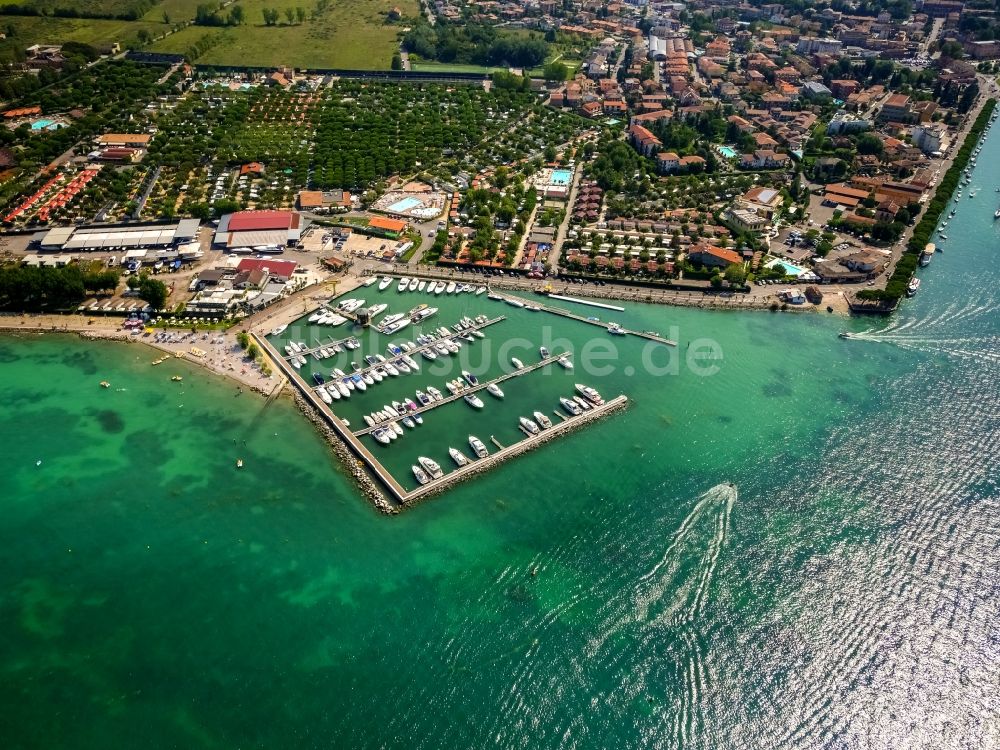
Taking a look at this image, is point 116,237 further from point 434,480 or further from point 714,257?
point 714,257

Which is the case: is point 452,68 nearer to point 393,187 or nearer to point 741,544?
point 393,187

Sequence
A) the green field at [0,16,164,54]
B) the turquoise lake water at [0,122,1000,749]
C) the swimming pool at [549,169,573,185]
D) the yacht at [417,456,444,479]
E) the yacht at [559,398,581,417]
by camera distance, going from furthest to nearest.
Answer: the green field at [0,16,164,54] → the swimming pool at [549,169,573,185] → the yacht at [559,398,581,417] → the yacht at [417,456,444,479] → the turquoise lake water at [0,122,1000,749]

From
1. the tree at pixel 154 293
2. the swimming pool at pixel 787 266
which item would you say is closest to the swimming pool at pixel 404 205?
the tree at pixel 154 293

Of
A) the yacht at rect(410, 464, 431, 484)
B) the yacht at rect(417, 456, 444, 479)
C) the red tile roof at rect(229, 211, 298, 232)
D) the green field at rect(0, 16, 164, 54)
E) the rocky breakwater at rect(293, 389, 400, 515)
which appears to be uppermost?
the green field at rect(0, 16, 164, 54)

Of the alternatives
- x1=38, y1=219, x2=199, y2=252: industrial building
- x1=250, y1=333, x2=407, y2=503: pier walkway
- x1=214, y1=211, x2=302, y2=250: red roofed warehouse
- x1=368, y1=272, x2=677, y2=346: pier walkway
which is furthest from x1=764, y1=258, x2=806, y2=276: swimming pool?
x1=38, y1=219, x2=199, y2=252: industrial building

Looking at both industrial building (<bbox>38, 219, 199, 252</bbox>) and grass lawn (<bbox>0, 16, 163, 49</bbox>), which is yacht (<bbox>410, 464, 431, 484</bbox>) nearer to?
industrial building (<bbox>38, 219, 199, 252</bbox>)

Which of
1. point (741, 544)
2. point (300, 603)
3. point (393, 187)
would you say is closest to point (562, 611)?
point (741, 544)
